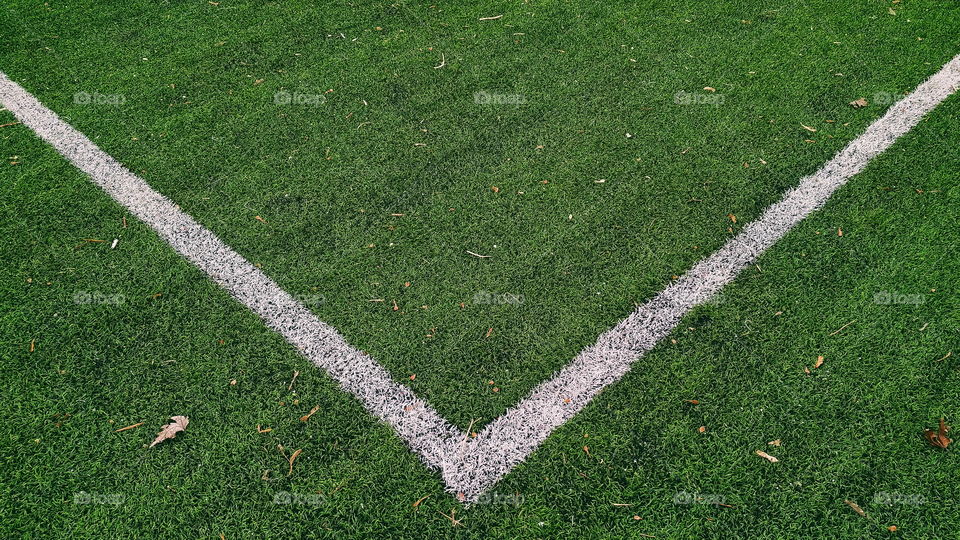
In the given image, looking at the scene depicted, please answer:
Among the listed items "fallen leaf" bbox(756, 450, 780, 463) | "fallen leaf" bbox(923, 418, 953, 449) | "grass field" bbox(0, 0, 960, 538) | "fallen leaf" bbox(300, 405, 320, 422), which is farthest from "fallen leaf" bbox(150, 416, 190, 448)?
"fallen leaf" bbox(923, 418, 953, 449)

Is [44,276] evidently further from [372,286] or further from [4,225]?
[372,286]

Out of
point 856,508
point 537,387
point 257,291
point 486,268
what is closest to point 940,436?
point 856,508

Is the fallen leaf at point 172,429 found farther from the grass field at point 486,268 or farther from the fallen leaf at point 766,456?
the fallen leaf at point 766,456

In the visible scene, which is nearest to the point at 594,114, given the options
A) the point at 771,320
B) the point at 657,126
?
the point at 657,126

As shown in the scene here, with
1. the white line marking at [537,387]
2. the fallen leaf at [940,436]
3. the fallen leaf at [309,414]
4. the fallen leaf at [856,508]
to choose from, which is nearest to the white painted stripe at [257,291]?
the white line marking at [537,387]

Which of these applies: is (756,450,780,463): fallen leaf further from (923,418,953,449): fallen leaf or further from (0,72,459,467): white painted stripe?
(0,72,459,467): white painted stripe
